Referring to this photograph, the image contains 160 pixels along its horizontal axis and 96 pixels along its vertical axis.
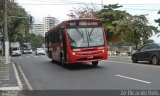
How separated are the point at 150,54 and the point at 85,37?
534 centimetres

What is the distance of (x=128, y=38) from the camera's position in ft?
155

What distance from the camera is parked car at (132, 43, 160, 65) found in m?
23.7

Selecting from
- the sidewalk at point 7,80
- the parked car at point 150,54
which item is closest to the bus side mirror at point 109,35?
the parked car at point 150,54

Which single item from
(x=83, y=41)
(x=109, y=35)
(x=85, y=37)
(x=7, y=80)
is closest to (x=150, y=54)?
(x=85, y=37)

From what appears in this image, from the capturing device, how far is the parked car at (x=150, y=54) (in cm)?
2369

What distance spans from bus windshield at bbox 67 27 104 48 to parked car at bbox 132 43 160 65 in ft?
13.8

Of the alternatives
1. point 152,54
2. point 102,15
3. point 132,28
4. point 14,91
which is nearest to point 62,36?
point 152,54

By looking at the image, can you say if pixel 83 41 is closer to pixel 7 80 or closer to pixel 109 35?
pixel 7 80

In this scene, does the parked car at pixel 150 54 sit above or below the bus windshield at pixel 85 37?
below

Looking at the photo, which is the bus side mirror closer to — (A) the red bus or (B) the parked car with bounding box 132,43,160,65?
(B) the parked car with bounding box 132,43,160,65

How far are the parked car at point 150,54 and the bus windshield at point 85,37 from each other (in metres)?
4.19

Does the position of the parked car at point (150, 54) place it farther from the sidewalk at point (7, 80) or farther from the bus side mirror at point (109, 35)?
the bus side mirror at point (109, 35)

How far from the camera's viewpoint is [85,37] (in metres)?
21.6

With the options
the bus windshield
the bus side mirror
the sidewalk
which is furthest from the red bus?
the bus side mirror
